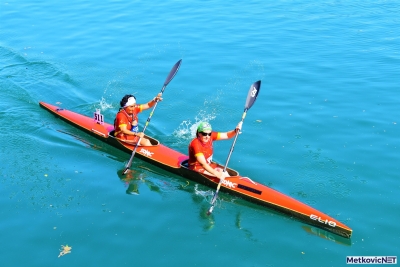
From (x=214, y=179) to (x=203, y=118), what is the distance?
3678 mm

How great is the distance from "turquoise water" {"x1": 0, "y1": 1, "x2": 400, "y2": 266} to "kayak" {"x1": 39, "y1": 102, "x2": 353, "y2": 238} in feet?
0.66

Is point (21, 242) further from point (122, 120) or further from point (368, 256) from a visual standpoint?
point (368, 256)

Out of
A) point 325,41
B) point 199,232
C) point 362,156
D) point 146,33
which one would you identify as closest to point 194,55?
Answer: point 146,33

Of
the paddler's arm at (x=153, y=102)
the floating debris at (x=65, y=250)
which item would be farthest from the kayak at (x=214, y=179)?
the floating debris at (x=65, y=250)

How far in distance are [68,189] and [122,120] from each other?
218cm

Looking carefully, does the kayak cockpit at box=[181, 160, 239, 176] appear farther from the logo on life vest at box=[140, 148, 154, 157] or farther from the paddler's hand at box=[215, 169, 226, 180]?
the logo on life vest at box=[140, 148, 154, 157]

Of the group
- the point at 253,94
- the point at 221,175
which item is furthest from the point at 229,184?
the point at 253,94

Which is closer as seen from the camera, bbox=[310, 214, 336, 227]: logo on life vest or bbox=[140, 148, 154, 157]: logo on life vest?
bbox=[310, 214, 336, 227]: logo on life vest

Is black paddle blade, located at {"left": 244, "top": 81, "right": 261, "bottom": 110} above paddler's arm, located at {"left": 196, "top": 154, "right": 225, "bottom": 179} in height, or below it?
above

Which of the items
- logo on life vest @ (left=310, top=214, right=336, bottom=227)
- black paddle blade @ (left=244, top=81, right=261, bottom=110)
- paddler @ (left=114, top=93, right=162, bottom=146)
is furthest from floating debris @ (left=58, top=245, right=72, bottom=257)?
black paddle blade @ (left=244, top=81, right=261, bottom=110)

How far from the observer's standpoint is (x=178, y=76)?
17156mm

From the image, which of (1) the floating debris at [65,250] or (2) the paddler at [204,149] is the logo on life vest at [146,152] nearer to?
(2) the paddler at [204,149]

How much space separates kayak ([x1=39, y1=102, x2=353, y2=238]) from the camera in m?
9.85

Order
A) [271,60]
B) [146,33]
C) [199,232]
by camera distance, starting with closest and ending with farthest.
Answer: [199,232], [271,60], [146,33]
